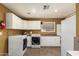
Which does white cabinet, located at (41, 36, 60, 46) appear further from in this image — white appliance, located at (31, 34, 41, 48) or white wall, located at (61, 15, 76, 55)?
white wall, located at (61, 15, 76, 55)

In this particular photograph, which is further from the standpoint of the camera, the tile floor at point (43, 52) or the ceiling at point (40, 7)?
the tile floor at point (43, 52)

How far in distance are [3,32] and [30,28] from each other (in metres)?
3.64

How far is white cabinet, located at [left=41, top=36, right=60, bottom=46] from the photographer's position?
26.7 ft

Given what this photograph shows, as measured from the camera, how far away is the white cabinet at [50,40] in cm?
814

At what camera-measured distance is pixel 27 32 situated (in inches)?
339

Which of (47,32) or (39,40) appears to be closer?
(39,40)

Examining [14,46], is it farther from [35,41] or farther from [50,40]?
[50,40]

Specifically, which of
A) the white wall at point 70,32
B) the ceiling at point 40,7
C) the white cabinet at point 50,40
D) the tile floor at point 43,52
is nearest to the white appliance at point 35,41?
the white cabinet at point 50,40

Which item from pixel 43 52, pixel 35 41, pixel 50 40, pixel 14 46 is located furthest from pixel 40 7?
pixel 50 40

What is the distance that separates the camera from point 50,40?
8164mm

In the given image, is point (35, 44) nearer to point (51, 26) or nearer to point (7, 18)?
point (51, 26)

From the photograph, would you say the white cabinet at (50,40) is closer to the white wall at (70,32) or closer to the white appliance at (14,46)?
the white appliance at (14,46)

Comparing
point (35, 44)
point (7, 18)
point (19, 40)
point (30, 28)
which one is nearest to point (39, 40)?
point (35, 44)


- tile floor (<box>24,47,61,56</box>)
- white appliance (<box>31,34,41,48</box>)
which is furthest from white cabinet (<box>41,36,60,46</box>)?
tile floor (<box>24,47,61,56</box>)
